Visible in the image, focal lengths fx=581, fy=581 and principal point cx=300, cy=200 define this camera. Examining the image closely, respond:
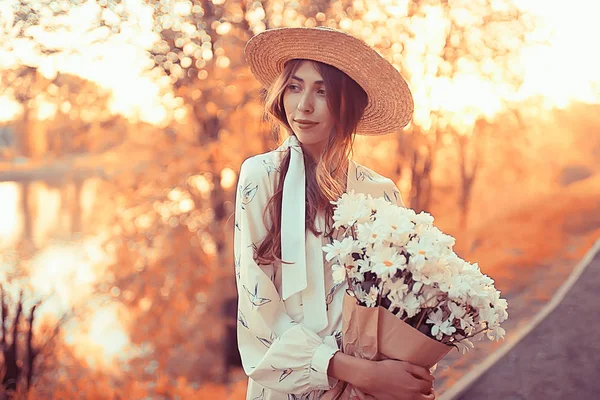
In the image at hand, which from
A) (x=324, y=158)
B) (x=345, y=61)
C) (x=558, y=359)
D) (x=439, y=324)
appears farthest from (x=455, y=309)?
(x=558, y=359)

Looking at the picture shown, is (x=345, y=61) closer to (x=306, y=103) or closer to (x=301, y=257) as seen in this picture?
(x=306, y=103)

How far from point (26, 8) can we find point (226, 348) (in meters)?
1.57

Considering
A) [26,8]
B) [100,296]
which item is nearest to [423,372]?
[100,296]

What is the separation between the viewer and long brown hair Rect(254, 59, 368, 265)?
119 cm

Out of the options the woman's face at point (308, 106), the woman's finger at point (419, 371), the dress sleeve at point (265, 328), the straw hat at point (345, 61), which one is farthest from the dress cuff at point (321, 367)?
the straw hat at point (345, 61)

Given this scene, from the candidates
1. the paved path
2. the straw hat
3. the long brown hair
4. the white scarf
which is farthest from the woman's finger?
the paved path

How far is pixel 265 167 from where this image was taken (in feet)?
4.05

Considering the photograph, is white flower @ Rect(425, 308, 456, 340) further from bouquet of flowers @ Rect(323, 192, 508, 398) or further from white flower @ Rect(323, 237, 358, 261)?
white flower @ Rect(323, 237, 358, 261)

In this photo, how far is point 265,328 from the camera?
3.71ft

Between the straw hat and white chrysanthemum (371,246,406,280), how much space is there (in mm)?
484

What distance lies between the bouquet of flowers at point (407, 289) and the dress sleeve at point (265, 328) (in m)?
0.12

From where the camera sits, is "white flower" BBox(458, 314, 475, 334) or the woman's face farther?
the woman's face

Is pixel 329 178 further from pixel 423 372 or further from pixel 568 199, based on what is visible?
pixel 568 199

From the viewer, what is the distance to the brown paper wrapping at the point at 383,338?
972 millimetres
